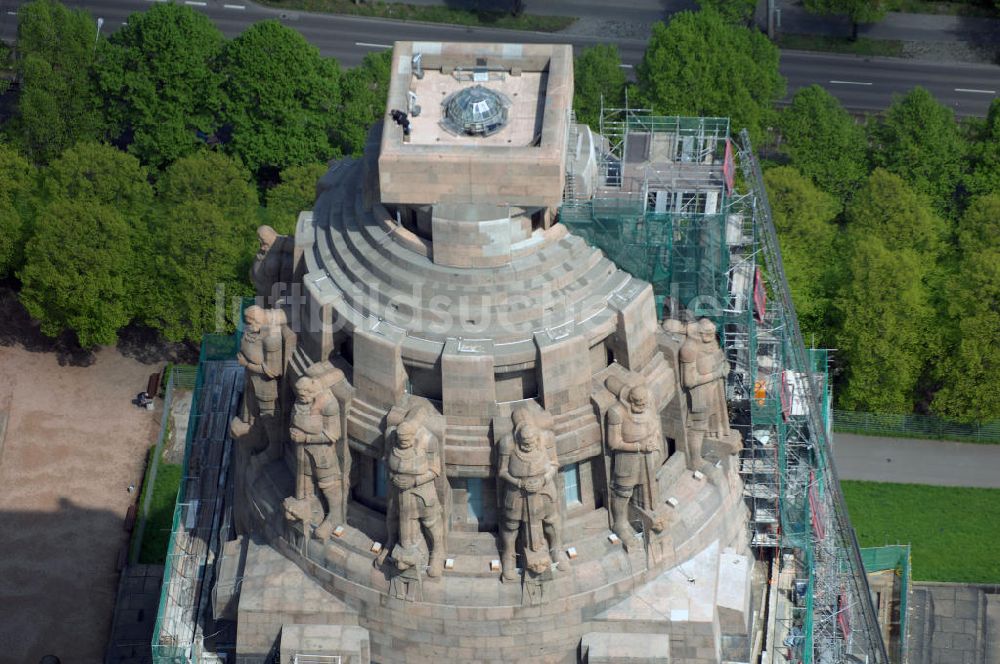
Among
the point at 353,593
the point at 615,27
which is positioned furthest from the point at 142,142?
the point at 353,593

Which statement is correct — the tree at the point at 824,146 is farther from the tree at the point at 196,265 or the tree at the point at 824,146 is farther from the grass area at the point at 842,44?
the tree at the point at 196,265

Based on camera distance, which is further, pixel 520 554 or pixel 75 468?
pixel 75 468

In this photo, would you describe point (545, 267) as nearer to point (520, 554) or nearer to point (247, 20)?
point (520, 554)

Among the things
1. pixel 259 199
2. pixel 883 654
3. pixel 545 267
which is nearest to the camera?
pixel 545 267

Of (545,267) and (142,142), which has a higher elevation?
(545,267)

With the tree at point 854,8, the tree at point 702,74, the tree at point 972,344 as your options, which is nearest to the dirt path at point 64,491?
the tree at point 702,74

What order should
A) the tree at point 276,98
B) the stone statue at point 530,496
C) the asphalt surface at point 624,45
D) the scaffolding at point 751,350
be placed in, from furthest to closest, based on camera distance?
the asphalt surface at point 624,45
the tree at point 276,98
the scaffolding at point 751,350
the stone statue at point 530,496
